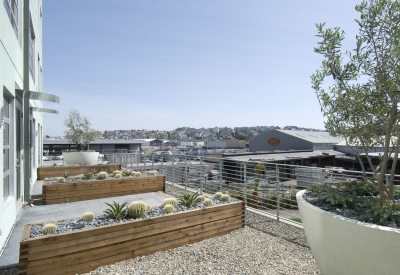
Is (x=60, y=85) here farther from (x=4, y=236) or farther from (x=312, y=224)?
(x=312, y=224)

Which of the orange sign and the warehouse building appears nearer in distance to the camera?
the warehouse building

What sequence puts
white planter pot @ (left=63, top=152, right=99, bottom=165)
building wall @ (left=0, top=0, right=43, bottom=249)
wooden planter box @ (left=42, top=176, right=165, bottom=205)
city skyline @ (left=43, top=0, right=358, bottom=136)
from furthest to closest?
white planter pot @ (left=63, top=152, right=99, bottom=165) → wooden planter box @ (left=42, top=176, right=165, bottom=205) → city skyline @ (left=43, top=0, right=358, bottom=136) → building wall @ (left=0, top=0, right=43, bottom=249)

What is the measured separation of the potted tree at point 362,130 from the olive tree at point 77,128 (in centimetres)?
1441

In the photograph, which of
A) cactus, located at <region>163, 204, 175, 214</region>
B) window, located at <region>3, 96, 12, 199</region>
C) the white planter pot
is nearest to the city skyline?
the white planter pot

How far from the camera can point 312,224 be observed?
2.80 m

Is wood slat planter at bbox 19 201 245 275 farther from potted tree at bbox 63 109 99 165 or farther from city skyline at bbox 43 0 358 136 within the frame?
potted tree at bbox 63 109 99 165

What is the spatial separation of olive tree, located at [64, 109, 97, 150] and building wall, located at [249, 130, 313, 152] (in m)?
27.7

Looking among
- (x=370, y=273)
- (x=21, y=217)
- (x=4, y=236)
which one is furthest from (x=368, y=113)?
(x=21, y=217)

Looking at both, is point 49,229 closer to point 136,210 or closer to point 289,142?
point 136,210

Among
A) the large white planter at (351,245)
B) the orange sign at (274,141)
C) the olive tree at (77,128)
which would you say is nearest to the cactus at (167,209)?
the large white planter at (351,245)

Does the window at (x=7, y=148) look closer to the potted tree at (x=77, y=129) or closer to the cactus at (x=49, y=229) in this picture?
the cactus at (x=49, y=229)

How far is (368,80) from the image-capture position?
3021 mm

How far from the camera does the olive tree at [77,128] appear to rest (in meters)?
15.0

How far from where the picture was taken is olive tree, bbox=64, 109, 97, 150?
15001mm
